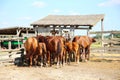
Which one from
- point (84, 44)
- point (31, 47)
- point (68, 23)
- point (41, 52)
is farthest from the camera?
point (68, 23)

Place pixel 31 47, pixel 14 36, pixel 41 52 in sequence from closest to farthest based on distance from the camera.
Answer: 1. pixel 41 52
2. pixel 31 47
3. pixel 14 36

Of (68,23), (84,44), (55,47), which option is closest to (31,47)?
(55,47)

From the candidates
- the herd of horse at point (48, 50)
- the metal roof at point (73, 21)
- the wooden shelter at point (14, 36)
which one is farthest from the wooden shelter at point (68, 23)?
the herd of horse at point (48, 50)

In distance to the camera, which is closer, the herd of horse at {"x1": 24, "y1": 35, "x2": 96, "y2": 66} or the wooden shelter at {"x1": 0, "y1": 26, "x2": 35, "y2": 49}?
the herd of horse at {"x1": 24, "y1": 35, "x2": 96, "y2": 66}

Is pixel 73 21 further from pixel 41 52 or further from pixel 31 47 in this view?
pixel 41 52

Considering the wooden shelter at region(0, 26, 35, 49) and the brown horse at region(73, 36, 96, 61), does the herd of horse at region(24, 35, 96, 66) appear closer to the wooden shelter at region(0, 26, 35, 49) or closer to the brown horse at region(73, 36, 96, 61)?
the brown horse at region(73, 36, 96, 61)

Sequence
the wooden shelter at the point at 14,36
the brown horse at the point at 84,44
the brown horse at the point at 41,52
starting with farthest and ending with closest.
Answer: the wooden shelter at the point at 14,36 < the brown horse at the point at 84,44 < the brown horse at the point at 41,52

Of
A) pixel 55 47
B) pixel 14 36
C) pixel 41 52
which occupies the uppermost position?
pixel 14 36

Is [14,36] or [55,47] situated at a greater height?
[14,36]

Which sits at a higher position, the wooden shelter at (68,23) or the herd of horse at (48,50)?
the wooden shelter at (68,23)

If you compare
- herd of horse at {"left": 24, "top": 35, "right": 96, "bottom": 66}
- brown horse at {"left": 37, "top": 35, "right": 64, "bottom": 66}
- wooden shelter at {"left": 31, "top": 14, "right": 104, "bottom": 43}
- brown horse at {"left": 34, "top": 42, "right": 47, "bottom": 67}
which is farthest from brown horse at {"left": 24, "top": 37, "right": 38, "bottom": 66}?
wooden shelter at {"left": 31, "top": 14, "right": 104, "bottom": 43}

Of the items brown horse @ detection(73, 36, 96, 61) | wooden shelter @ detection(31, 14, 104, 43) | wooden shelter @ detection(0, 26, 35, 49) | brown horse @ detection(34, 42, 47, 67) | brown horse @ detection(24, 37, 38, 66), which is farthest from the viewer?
wooden shelter @ detection(31, 14, 104, 43)

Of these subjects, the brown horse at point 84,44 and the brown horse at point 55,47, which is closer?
the brown horse at point 55,47

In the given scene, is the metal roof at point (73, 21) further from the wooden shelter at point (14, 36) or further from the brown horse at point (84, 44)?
the brown horse at point (84, 44)
